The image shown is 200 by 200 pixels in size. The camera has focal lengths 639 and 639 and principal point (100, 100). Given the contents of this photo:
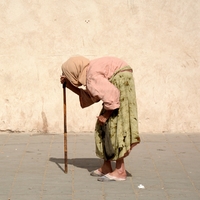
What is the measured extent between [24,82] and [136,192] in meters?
3.16

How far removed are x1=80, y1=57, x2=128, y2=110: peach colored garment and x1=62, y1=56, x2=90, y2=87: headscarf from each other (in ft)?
0.22

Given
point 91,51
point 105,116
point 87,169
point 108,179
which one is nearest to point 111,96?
point 105,116

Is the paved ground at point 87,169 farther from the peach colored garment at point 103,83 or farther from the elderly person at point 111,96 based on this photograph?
the peach colored garment at point 103,83

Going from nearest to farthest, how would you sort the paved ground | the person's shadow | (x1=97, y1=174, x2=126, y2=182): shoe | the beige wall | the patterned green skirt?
the paved ground < the patterned green skirt < (x1=97, y1=174, x2=126, y2=182): shoe < the person's shadow < the beige wall

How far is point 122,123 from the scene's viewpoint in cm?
659

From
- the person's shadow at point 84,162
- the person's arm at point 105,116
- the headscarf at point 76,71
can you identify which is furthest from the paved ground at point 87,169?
the headscarf at point 76,71

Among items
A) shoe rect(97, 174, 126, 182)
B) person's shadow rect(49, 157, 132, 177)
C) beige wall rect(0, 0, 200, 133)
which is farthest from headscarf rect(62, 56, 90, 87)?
beige wall rect(0, 0, 200, 133)

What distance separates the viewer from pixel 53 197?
616 centimetres

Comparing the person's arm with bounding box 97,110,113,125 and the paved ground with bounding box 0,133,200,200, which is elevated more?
the person's arm with bounding box 97,110,113,125

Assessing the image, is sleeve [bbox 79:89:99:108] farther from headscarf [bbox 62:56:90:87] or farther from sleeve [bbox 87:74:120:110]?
sleeve [bbox 87:74:120:110]

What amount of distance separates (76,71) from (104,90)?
39 centimetres

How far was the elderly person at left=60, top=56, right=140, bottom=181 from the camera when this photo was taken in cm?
637

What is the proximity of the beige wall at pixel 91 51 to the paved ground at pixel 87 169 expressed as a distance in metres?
0.34

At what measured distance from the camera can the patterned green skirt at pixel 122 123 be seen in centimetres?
650
